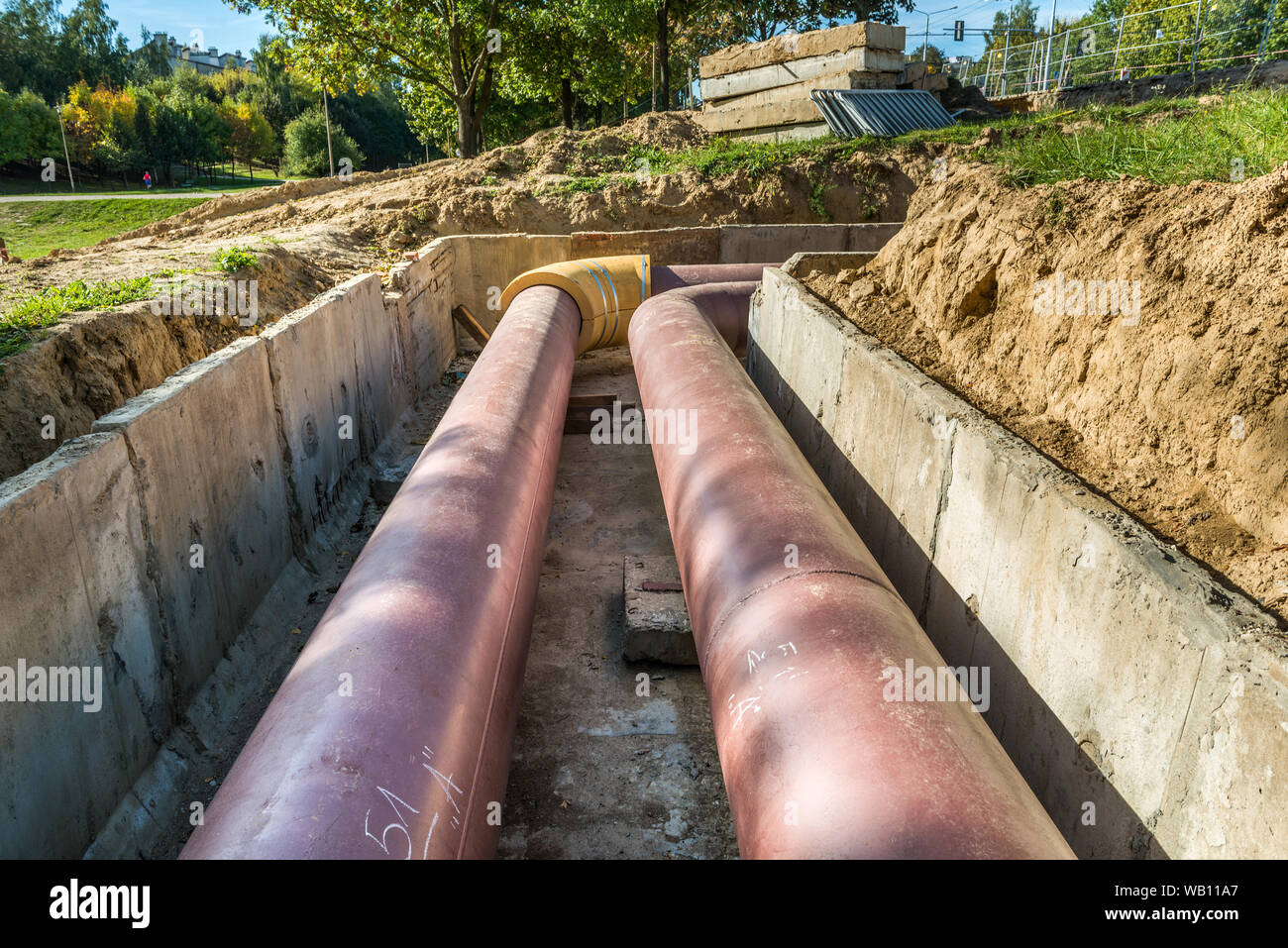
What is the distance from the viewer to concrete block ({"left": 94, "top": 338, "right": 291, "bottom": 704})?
443 centimetres

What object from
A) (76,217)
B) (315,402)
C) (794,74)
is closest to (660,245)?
(794,74)

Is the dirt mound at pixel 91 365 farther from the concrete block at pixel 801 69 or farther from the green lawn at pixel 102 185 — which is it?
the green lawn at pixel 102 185

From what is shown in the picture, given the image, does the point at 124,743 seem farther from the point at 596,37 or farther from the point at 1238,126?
the point at 596,37

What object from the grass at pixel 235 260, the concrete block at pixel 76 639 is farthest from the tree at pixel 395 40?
the concrete block at pixel 76 639

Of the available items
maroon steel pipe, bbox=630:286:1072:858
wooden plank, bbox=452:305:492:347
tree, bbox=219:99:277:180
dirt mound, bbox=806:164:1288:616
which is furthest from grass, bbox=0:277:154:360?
tree, bbox=219:99:277:180

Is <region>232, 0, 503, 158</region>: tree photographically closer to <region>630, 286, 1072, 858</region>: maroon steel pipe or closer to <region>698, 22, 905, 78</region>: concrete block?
<region>698, 22, 905, 78</region>: concrete block

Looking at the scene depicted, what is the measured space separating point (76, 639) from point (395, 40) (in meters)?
24.9

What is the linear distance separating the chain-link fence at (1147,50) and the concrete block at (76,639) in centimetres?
2329

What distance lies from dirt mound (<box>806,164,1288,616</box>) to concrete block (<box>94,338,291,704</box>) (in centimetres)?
479

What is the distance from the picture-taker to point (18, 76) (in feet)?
169

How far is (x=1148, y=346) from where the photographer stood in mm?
4043

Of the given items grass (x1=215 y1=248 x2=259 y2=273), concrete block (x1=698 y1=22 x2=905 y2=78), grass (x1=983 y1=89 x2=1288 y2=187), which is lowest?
grass (x1=215 y1=248 x2=259 y2=273)

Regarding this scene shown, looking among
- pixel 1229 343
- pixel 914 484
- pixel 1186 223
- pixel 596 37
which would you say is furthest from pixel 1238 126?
pixel 596 37

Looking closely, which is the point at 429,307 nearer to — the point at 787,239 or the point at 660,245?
the point at 660,245
